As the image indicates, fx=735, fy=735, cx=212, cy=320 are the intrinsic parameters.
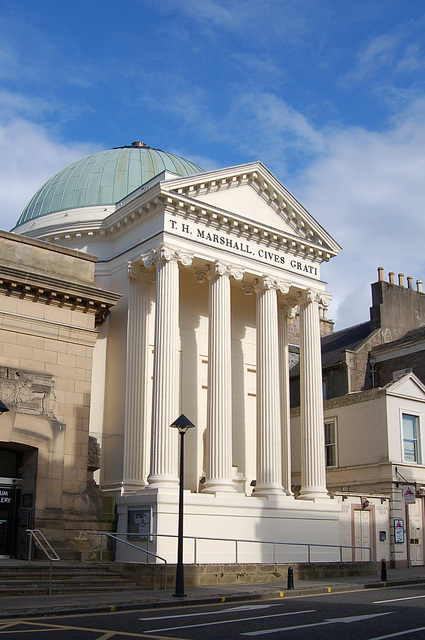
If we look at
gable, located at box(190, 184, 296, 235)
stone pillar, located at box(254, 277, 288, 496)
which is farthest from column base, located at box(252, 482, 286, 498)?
gable, located at box(190, 184, 296, 235)

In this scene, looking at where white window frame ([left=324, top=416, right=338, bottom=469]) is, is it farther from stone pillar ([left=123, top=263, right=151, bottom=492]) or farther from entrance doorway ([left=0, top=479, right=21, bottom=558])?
entrance doorway ([left=0, top=479, right=21, bottom=558])

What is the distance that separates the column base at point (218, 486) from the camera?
24531 millimetres

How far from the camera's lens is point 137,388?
26109 mm

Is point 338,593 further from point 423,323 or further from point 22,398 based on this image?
point 423,323

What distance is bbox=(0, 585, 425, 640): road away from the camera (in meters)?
11.2

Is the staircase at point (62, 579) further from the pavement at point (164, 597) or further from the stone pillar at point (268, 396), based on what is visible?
the stone pillar at point (268, 396)

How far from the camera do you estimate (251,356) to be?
31.7 meters

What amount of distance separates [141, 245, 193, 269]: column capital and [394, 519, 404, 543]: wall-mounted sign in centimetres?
1397

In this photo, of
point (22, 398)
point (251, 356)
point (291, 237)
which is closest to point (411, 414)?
point (251, 356)

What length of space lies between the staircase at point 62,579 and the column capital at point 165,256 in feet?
33.8

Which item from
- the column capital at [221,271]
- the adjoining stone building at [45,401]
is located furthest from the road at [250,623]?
the column capital at [221,271]

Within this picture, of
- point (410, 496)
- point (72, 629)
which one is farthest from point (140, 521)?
point (72, 629)

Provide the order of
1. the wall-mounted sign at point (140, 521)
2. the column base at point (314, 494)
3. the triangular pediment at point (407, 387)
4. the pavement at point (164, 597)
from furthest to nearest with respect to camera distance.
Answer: the triangular pediment at point (407, 387) → the column base at point (314, 494) → the wall-mounted sign at point (140, 521) → the pavement at point (164, 597)

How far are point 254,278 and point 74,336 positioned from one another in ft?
25.4
